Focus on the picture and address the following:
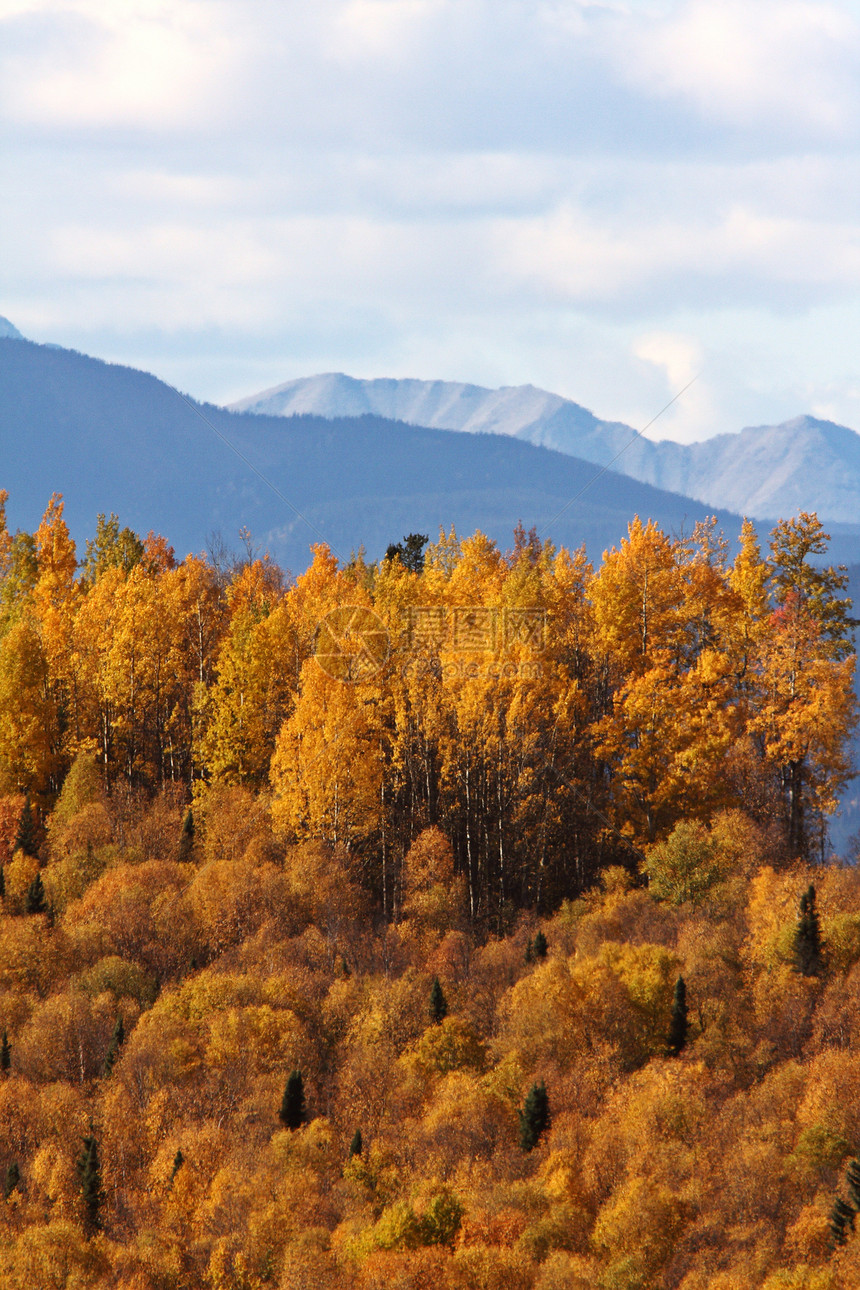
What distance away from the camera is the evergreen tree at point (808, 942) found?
56.9m

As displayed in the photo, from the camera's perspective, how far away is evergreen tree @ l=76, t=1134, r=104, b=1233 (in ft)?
174

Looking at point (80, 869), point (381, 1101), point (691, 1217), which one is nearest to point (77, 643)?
point (80, 869)

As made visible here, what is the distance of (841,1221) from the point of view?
4678 centimetres

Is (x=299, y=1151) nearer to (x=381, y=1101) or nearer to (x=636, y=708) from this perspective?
(x=381, y=1101)

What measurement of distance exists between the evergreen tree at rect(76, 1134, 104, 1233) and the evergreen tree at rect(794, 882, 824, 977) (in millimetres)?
32650

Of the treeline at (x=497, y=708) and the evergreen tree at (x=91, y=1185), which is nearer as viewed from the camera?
the evergreen tree at (x=91, y=1185)

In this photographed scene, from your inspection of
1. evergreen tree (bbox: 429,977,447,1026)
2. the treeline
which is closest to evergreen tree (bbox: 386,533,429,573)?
the treeline

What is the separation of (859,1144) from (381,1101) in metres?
21.1

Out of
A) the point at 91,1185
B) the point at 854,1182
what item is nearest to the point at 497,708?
the point at 854,1182

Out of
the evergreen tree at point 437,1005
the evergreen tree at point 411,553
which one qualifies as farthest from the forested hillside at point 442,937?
the evergreen tree at point 411,553

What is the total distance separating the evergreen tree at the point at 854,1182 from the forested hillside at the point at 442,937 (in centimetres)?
50

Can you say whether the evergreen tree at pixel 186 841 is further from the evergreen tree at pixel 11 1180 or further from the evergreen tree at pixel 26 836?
the evergreen tree at pixel 11 1180

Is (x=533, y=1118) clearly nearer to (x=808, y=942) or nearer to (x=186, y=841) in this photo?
(x=808, y=942)

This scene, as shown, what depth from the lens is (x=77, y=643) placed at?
78.2 metres
